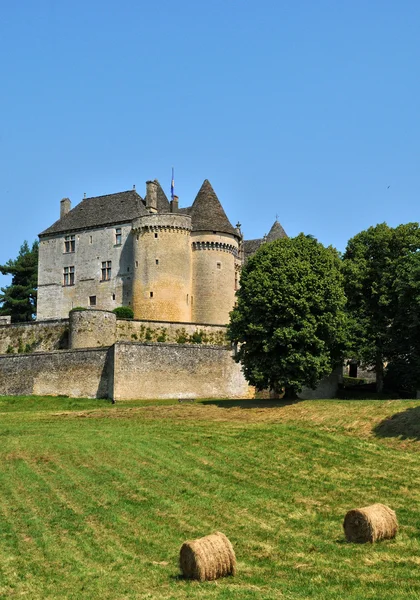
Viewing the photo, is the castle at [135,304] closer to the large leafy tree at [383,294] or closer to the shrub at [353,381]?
the large leafy tree at [383,294]

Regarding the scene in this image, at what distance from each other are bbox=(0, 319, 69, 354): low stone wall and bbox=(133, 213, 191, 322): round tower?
6434 mm

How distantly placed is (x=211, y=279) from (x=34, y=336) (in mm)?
14908

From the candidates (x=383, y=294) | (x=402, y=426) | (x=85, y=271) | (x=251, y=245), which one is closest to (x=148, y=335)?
(x=85, y=271)

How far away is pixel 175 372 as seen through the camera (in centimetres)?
5031

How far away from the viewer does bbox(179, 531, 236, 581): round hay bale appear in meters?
13.4

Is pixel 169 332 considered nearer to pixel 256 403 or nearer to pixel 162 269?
pixel 162 269

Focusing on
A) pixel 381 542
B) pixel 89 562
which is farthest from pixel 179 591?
pixel 381 542

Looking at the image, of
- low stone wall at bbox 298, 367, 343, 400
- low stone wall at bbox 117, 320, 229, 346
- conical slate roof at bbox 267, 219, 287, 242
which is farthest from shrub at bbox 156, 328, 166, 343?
conical slate roof at bbox 267, 219, 287, 242

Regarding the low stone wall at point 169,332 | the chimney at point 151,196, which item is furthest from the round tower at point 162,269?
the chimney at point 151,196

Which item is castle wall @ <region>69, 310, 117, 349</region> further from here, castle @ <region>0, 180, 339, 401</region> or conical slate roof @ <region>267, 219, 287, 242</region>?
conical slate roof @ <region>267, 219, 287, 242</region>

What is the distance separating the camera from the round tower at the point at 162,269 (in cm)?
6156

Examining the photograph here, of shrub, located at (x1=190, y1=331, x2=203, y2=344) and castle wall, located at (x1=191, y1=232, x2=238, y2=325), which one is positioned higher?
castle wall, located at (x1=191, y1=232, x2=238, y2=325)

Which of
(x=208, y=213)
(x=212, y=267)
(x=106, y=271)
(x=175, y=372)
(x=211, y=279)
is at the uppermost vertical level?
(x=208, y=213)

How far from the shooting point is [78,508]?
19.3 metres
